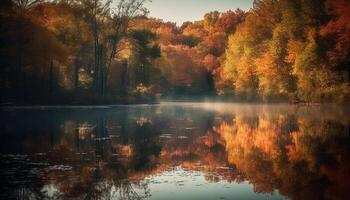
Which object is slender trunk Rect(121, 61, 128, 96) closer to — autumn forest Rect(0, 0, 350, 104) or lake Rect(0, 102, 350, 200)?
autumn forest Rect(0, 0, 350, 104)

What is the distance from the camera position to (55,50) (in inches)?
2263

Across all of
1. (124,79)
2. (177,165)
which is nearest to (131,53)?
(124,79)

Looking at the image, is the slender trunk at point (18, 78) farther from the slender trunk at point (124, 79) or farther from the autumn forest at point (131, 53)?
the slender trunk at point (124, 79)

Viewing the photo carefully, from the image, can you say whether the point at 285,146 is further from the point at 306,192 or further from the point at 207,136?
the point at 306,192

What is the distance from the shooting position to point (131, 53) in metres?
76.8

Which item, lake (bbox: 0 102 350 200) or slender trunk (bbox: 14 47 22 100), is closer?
lake (bbox: 0 102 350 200)

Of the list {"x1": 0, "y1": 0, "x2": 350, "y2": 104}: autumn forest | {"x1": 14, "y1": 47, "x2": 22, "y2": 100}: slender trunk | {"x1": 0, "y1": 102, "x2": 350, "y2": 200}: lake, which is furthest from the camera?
{"x1": 0, "y1": 0, "x2": 350, "y2": 104}: autumn forest

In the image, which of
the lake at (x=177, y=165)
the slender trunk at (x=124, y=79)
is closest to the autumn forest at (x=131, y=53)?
the slender trunk at (x=124, y=79)

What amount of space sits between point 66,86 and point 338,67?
35809mm

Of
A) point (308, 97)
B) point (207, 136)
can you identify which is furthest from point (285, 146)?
point (308, 97)

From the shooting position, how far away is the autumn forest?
55219 mm

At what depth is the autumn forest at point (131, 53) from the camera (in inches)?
2174

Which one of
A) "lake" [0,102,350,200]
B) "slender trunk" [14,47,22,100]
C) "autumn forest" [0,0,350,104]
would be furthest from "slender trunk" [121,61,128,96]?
"lake" [0,102,350,200]

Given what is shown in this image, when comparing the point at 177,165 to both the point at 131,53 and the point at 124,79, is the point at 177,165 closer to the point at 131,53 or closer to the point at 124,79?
the point at 124,79
